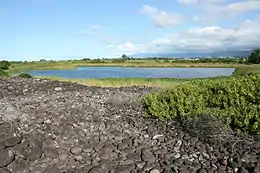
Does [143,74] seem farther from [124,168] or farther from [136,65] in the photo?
[124,168]

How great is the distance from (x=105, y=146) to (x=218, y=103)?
3.47 m

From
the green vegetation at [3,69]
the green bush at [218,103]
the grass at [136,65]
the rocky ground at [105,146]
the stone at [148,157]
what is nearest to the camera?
the rocky ground at [105,146]

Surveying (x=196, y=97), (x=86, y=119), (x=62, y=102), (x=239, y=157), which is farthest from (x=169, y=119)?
(x=62, y=102)

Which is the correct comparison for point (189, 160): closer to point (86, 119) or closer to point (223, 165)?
point (223, 165)

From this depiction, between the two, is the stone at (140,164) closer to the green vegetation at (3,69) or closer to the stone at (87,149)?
the stone at (87,149)

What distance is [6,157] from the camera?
8.35m

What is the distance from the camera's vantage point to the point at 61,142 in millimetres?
9297

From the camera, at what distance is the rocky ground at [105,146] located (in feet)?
26.9

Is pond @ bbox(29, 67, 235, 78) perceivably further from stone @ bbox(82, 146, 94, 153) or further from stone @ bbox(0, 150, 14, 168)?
stone @ bbox(0, 150, 14, 168)

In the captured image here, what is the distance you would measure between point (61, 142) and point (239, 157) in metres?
3.89

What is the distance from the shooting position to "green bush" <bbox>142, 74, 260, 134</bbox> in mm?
9766

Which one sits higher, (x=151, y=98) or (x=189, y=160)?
(x=151, y=98)

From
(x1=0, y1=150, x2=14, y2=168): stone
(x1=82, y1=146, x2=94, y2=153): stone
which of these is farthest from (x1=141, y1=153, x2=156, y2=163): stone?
(x1=0, y1=150, x2=14, y2=168): stone

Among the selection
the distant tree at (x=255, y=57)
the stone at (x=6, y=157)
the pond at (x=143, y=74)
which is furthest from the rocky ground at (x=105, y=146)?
the distant tree at (x=255, y=57)
